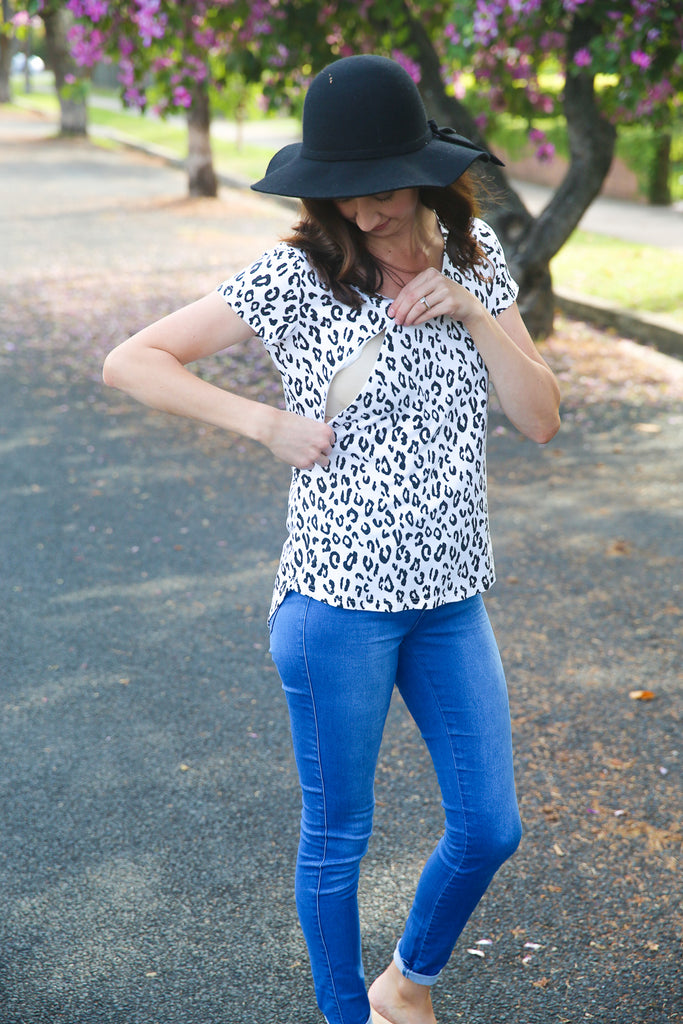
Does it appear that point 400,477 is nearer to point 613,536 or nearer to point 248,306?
point 248,306

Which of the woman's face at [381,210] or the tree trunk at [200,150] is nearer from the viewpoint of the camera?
the woman's face at [381,210]

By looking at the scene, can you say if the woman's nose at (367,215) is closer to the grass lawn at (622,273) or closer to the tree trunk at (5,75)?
the grass lawn at (622,273)

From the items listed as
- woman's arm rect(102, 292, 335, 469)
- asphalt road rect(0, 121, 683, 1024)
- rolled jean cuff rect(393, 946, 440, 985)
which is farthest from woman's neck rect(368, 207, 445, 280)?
asphalt road rect(0, 121, 683, 1024)

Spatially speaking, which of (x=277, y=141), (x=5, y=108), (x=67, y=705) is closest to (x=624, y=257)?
(x=67, y=705)

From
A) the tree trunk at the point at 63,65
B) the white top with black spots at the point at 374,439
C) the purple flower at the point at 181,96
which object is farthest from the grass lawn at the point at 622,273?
the tree trunk at the point at 63,65

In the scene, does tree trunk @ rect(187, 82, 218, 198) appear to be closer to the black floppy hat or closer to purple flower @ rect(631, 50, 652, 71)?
purple flower @ rect(631, 50, 652, 71)

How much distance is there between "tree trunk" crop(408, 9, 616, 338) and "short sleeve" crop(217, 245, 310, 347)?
280 inches

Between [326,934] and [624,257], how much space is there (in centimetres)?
1213

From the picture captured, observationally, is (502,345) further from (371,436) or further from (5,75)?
(5,75)

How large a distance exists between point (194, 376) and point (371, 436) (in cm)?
35

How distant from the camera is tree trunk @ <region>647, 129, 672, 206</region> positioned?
17250 mm

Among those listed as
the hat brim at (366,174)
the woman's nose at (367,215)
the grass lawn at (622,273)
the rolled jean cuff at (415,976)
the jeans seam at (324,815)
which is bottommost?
the grass lawn at (622,273)

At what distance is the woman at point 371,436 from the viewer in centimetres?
204

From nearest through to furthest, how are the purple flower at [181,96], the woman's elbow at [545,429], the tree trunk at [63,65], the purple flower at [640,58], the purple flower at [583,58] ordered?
Answer: the woman's elbow at [545,429], the purple flower at [640,58], the purple flower at [583,58], the purple flower at [181,96], the tree trunk at [63,65]
